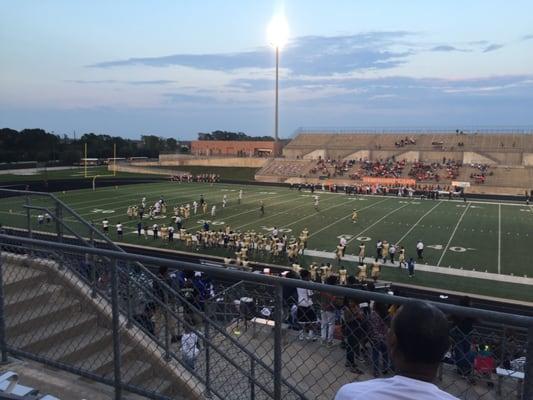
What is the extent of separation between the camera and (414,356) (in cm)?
175

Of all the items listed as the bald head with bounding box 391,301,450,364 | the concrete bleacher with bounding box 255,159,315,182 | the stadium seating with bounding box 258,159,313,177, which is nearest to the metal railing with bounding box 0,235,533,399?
the bald head with bounding box 391,301,450,364

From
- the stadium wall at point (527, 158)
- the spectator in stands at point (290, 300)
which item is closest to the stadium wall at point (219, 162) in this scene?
the stadium wall at point (527, 158)

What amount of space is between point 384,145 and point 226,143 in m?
37.8

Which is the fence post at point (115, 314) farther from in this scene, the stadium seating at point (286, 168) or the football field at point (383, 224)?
the stadium seating at point (286, 168)

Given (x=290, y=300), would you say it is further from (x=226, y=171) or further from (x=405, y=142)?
(x=405, y=142)

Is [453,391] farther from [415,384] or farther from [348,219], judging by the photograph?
[348,219]

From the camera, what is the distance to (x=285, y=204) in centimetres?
3634

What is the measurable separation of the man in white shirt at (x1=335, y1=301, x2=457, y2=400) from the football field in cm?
1192

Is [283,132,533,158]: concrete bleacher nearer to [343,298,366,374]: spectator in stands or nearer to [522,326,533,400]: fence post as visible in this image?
[343,298,366,374]: spectator in stands

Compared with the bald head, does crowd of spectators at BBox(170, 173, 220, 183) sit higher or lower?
lower

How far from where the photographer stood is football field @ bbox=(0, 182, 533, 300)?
18.5 meters

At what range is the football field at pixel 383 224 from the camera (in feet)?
60.8

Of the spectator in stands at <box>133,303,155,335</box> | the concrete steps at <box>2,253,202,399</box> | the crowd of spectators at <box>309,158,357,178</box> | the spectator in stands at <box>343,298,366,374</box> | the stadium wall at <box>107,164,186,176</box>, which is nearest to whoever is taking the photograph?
the concrete steps at <box>2,253,202,399</box>

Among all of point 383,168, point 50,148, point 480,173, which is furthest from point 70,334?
point 50,148
